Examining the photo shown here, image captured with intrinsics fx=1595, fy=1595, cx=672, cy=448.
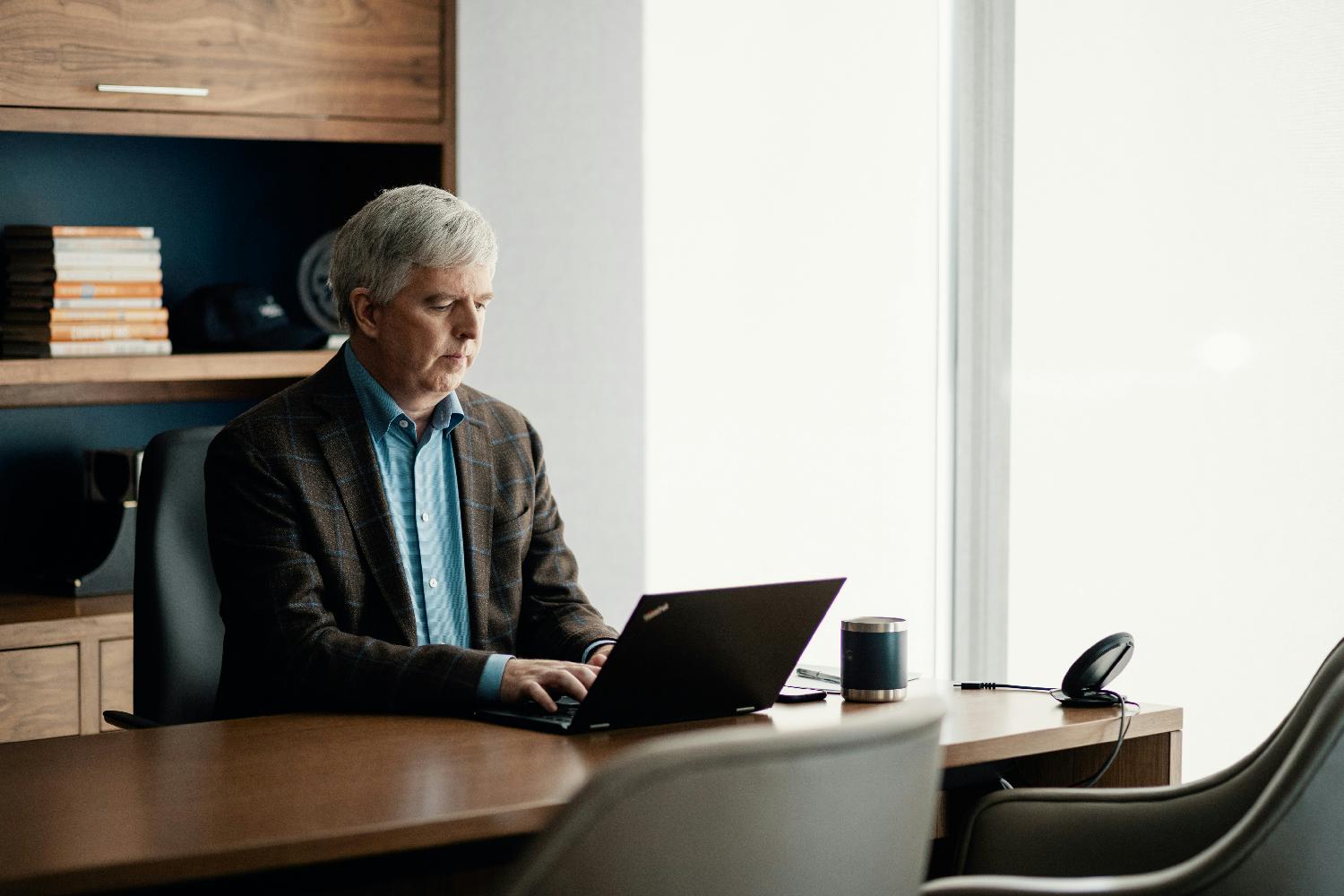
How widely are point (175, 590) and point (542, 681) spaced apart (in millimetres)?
911

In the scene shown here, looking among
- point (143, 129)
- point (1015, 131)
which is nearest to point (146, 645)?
point (143, 129)

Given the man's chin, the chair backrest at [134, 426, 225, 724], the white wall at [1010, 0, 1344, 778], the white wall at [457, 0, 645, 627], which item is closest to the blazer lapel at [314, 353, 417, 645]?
the man's chin

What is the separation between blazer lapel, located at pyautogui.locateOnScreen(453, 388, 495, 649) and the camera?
7.82 feet

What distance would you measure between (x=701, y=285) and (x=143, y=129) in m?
1.52

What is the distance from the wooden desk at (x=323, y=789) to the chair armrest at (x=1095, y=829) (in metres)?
0.09

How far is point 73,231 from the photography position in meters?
3.32

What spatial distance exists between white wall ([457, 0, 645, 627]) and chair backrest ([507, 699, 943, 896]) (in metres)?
2.51

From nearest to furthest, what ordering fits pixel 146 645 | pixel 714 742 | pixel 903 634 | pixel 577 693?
pixel 714 742 < pixel 577 693 < pixel 903 634 < pixel 146 645

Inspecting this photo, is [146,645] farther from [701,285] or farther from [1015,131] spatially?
[1015,131]

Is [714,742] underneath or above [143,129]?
underneath

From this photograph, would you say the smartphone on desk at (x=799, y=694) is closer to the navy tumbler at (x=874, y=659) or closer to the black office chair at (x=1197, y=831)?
the navy tumbler at (x=874, y=659)

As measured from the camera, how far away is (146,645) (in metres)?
2.65

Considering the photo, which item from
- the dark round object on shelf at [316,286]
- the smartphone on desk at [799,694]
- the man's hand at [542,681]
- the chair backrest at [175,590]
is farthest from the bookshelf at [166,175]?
the smartphone on desk at [799,694]

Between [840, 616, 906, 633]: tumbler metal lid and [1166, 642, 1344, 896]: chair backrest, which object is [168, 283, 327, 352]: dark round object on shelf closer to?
[840, 616, 906, 633]: tumbler metal lid
